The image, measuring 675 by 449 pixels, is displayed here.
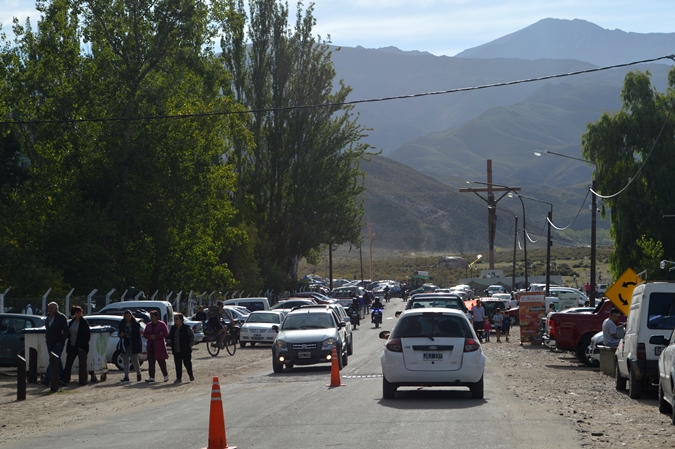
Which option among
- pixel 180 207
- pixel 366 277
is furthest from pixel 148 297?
pixel 366 277

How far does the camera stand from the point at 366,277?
6240 inches

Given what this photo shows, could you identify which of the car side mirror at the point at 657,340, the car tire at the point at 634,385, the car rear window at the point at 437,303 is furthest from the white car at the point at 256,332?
the car side mirror at the point at 657,340

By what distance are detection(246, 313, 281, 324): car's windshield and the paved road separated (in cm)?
2048

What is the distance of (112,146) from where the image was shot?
4669 centimetres

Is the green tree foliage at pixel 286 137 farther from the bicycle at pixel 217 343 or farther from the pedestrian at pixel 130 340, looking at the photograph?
the pedestrian at pixel 130 340

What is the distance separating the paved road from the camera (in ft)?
40.3

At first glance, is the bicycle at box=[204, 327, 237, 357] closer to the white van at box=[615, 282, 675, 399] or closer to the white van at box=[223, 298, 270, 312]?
the white van at box=[223, 298, 270, 312]

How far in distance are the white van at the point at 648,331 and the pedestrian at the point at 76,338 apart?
40.8ft

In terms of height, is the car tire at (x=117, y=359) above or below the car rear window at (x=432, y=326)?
below

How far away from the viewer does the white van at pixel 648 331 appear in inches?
691

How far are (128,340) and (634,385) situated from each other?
12.8 m

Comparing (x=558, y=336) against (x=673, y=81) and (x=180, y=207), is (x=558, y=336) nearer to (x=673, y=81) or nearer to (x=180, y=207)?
(x=180, y=207)

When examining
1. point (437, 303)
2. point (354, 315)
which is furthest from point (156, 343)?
point (354, 315)

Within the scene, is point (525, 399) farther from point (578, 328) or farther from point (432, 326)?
point (578, 328)
